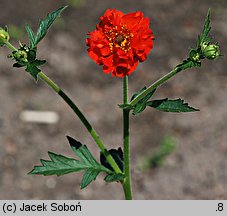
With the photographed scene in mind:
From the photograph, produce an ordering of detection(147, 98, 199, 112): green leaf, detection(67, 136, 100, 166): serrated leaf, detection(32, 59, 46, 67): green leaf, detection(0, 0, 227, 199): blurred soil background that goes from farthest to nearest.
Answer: detection(0, 0, 227, 199): blurred soil background, detection(67, 136, 100, 166): serrated leaf, detection(147, 98, 199, 112): green leaf, detection(32, 59, 46, 67): green leaf

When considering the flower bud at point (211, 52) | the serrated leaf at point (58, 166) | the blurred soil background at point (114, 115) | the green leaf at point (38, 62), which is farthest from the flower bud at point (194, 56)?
the blurred soil background at point (114, 115)

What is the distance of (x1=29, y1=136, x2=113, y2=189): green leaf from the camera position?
159 cm

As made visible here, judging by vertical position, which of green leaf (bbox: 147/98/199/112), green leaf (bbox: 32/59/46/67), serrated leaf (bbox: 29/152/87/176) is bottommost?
serrated leaf (bbox: 29/152/87/176)

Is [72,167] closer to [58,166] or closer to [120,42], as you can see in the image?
[58,166]

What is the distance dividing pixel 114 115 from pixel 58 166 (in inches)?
59.4

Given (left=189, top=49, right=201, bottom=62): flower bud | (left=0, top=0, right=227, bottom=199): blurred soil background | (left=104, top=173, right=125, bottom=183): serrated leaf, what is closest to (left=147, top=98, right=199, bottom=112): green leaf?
(left=189, top=49, right=201, bottom=62): flower bud

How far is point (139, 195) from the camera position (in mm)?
2801

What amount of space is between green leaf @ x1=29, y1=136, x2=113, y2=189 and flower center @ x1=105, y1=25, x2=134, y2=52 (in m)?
0.39

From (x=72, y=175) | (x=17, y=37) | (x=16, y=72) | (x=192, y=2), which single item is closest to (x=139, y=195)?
(x=72, y=175)

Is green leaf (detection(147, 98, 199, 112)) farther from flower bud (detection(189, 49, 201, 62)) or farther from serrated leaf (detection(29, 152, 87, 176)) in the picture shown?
serrated leaf (detection(29, 152, 87, 176))

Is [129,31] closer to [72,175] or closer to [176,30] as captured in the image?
[72,175]

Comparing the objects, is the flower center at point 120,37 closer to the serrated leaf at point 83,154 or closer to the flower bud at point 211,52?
the flower bud at point 211,52

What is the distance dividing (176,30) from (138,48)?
7.31 feet

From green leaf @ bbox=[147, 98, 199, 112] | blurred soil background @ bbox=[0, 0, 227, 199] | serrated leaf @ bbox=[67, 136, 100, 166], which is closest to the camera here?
green leaf @ bbox=[147, 98, 199, 112]
